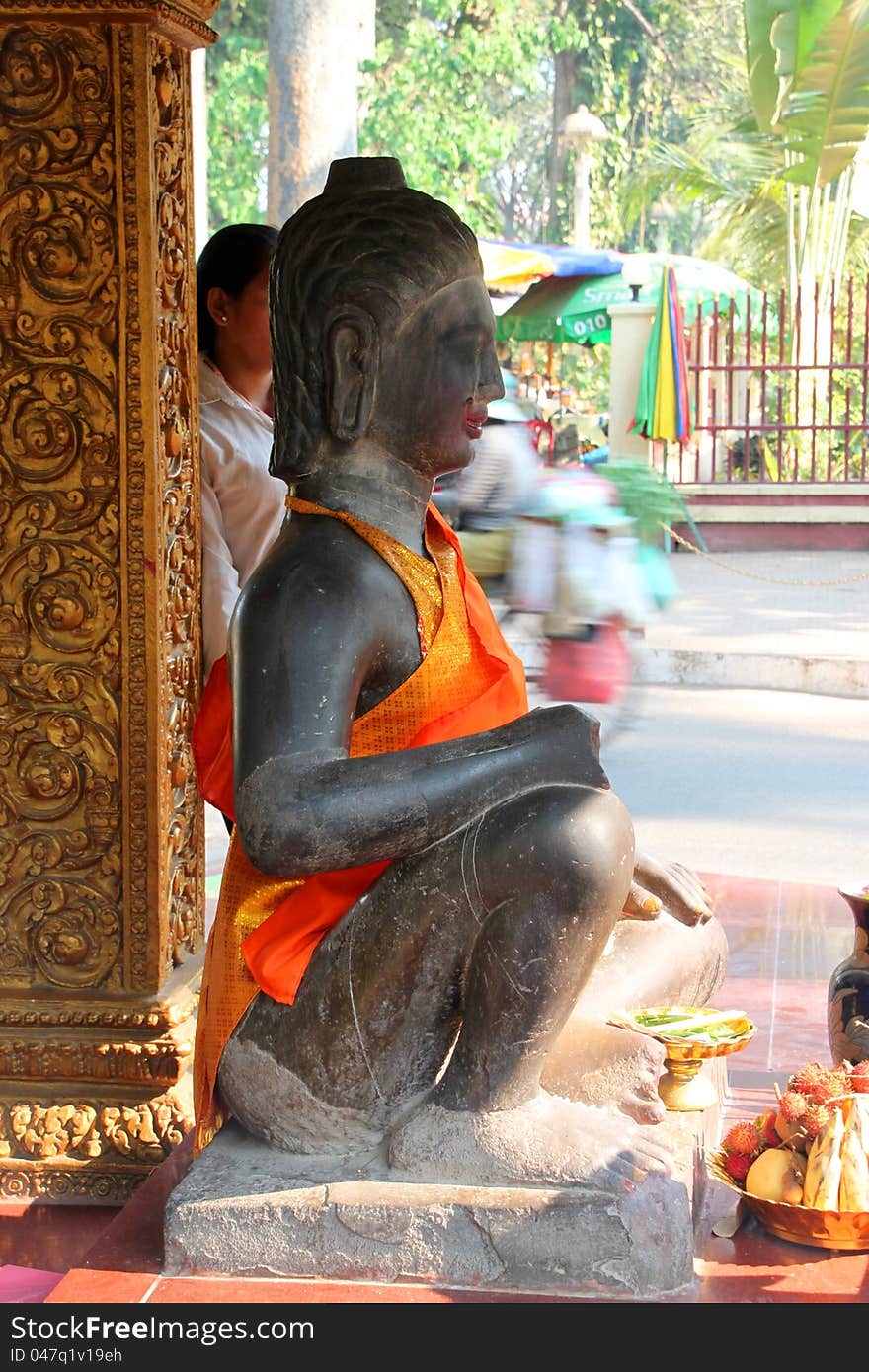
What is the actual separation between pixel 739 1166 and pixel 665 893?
471 mm

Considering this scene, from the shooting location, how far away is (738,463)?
728 inches

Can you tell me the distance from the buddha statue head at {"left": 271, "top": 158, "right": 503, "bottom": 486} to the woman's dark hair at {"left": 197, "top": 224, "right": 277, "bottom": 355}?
2.84 ft

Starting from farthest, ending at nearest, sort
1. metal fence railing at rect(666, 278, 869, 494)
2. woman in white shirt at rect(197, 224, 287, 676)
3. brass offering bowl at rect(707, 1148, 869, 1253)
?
metal fence railing at rect(666, 278, 869, 494)
woman in white shirt at rect(197, 224, 287, 676)
brass offering bowl at rect(707, 1148, 869, 1253)

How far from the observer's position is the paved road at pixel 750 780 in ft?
20.5

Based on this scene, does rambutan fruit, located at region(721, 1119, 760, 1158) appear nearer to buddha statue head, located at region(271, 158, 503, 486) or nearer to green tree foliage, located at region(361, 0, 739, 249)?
buddha statue head, located at region(271, 158, 503, 486)

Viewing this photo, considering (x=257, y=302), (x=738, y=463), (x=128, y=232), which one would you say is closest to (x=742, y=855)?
(x=257, y=302)

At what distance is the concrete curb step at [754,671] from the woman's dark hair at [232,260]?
6.78 m

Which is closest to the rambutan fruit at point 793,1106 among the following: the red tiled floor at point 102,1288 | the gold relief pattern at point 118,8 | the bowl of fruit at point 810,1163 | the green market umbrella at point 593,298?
the bowl of fruit at point 810,1163

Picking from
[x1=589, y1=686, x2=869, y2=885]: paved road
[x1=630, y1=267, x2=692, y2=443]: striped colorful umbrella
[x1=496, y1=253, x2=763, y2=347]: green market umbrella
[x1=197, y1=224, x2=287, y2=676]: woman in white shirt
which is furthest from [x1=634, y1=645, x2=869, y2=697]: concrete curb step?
[x1=496, y1=253, x2=763, y2=347]: green market umbrella

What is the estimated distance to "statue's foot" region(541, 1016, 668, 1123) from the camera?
8.37 feet

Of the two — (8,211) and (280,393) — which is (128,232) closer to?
(8,211)

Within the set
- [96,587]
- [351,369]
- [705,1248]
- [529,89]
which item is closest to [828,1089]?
[705,1248]

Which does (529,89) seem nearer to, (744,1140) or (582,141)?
(582,141)

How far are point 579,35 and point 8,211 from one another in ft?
68.6
